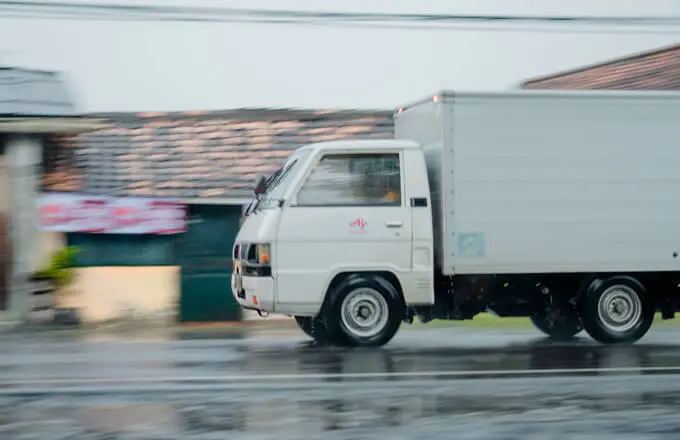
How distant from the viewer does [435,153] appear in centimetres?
1352

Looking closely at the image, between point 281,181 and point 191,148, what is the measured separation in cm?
783

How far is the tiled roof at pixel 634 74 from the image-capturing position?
26.0 meters

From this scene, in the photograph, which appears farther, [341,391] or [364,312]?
[364,312]

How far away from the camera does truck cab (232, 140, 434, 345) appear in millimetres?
13109

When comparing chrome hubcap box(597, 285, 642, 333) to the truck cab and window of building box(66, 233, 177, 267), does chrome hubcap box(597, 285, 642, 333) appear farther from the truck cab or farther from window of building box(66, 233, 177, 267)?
→ window of building box(66, 233, 177, 267)

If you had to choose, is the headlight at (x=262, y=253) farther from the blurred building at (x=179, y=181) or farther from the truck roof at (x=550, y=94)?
the blurred building at (x=179, y=181)

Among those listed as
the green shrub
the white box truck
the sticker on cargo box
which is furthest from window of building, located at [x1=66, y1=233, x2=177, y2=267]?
the sticker on cargo box

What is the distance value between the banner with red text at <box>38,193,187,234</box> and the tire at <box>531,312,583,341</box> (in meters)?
6.41

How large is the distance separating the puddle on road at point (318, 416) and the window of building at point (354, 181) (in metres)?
4.11

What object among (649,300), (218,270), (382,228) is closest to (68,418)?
(382,228)

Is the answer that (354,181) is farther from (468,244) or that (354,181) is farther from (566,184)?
(566,184)

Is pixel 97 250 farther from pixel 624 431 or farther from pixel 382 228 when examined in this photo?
pixel 624 431

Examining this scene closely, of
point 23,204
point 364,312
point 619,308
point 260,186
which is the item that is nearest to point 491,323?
point 619,308

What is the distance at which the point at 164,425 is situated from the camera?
8.22 m
